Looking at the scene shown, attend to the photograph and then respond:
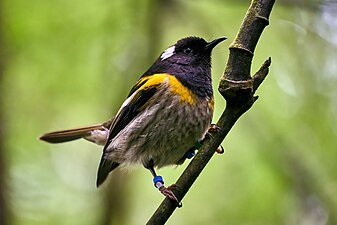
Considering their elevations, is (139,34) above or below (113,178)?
above

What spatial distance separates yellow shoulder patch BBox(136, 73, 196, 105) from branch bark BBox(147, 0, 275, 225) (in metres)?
1.43

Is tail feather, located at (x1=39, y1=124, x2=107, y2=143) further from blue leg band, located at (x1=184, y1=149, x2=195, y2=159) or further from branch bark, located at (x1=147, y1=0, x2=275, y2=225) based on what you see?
branch bark, located at (x1=147, y1=0, x2=275, y2=225)

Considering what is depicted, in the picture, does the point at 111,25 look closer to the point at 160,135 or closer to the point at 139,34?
the point at 139,34

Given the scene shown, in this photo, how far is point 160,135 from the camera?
430 centimetres

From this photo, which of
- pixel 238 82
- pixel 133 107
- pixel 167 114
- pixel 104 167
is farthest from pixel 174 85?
pixel 238 82

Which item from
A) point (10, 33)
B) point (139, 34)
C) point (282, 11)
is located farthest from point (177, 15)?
point (10, 33)

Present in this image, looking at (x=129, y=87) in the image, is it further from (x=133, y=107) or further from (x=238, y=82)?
(x=238, y=82)

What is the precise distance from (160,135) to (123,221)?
1.62m

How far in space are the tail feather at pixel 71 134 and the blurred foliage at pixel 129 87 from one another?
54cm

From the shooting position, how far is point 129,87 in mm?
6043

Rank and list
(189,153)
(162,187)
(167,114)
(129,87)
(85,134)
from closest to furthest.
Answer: (162,187) → (167,114) → (189,153) → (85,134) → (129,87)

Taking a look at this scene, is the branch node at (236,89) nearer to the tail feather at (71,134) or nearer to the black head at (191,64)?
the black head at (191,64)

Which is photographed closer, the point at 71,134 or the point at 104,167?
the point at 104,167

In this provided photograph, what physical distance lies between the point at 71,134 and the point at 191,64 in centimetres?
153
